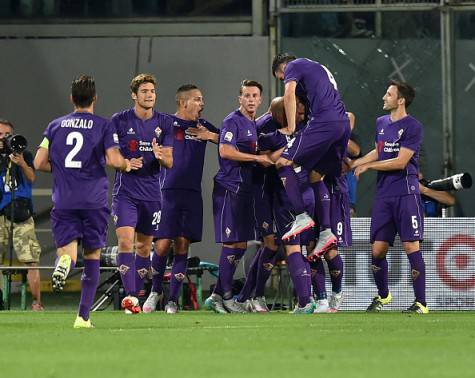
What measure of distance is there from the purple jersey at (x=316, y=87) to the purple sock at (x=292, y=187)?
0.53 m

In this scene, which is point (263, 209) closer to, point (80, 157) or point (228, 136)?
point (228, 136)

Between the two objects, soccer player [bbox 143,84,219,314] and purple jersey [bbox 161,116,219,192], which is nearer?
soccer player [bbox 143,84,219,314]

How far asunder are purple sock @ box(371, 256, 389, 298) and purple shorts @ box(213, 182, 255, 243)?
124 cm

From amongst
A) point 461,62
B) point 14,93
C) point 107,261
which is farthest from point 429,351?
point 14,93

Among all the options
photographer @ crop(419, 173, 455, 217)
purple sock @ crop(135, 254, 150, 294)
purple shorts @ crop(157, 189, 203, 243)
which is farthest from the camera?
photographer @ crop(419, 173, 455, 217)

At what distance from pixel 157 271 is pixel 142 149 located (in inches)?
56.7

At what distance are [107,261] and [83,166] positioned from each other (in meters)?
6.44

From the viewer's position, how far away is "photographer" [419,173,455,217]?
14.9 meters

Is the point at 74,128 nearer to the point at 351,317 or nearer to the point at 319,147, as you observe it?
the point at 319,147

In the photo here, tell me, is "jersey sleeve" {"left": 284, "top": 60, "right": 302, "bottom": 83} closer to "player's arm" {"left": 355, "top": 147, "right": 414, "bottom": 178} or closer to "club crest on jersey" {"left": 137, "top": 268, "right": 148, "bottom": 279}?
"player's arm" {"left": 355, "top": 147, "right": 414, "bottom": 178}

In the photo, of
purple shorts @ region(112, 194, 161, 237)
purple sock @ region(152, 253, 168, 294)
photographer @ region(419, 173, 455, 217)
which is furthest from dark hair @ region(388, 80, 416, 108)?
purple sock @ region(152, 253, 168, 294)

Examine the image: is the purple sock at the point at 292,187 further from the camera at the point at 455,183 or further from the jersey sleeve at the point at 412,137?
the camera at the point at 455,183

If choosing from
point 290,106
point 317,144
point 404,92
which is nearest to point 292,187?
point 317,144

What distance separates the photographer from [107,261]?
15.9 m
